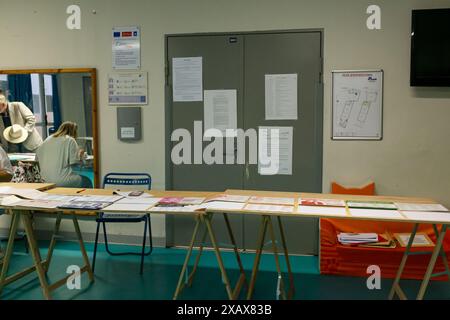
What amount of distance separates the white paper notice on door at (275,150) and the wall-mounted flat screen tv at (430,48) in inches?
48.7

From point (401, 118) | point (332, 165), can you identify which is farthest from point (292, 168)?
point (401, 118)

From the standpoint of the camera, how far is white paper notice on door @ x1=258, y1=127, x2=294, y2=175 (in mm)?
4332

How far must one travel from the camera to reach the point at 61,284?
346cm

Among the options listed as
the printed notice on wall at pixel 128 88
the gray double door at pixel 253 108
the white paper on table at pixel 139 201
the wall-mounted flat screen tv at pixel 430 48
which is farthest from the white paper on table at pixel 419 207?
the printed notice on wall at pixel 128 88

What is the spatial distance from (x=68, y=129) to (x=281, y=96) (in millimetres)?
2239

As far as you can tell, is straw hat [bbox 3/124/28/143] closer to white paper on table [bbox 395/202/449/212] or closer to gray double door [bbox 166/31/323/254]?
gray double door [bbox 166/31/323/254]

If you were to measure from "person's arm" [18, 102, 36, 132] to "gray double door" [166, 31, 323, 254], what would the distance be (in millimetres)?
1526

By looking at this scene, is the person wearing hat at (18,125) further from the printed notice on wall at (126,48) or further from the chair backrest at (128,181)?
the printed notice on wall at (126,48)

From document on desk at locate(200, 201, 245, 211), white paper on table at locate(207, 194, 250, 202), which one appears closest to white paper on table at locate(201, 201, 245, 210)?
document on desk at locate(200, 201, 245, 211)

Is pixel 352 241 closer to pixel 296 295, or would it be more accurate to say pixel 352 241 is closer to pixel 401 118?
pixel 296 295

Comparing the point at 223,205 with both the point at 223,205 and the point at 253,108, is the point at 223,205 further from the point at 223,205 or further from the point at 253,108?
the point at 253,108

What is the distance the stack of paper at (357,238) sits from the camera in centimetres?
380

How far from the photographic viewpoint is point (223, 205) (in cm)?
306

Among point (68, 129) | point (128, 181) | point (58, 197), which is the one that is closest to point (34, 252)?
point (58, 197)
